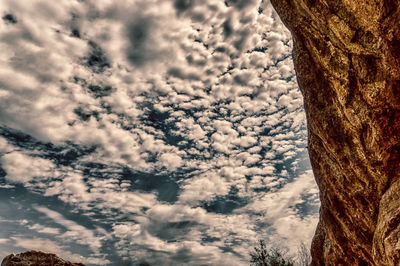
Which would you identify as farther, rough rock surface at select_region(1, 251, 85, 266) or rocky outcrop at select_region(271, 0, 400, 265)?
rough rock surface at select_region(1, 251, 85, 266)

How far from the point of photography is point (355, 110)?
12445 millimetres

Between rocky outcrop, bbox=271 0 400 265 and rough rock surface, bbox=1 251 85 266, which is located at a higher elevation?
rocky outcrop, bbox=271 0 400 265

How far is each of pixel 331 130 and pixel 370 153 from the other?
2646 millimetres

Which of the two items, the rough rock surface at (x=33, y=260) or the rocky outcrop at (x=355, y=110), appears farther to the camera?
the rough rock surface at (x=33, y=260)

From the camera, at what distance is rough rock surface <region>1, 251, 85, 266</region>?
87.4 feet

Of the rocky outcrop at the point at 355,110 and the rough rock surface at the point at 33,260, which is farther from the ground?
the rocky outcrop at the point at 355,110

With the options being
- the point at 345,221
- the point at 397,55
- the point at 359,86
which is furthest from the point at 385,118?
the point at 345,221

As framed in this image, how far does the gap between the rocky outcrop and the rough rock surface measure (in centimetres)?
3244

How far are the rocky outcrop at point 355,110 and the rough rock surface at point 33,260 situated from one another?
32.4 m

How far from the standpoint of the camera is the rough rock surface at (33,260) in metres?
26.6

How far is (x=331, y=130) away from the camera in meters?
14.7

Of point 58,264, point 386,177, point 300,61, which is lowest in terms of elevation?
point 58,264

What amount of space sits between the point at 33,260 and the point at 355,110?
37.0 m

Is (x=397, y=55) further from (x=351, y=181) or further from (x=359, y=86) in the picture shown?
(x=351, y=181)
